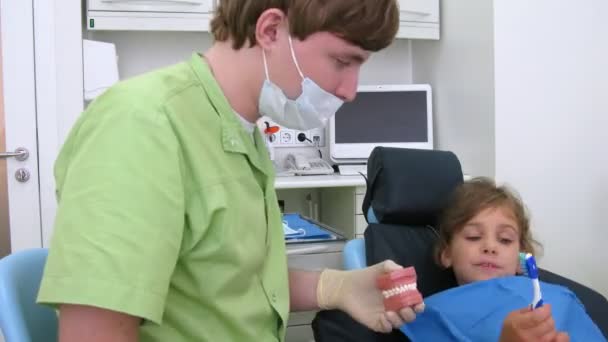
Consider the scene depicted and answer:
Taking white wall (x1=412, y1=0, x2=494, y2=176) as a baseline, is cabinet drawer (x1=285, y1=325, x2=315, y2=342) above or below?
below

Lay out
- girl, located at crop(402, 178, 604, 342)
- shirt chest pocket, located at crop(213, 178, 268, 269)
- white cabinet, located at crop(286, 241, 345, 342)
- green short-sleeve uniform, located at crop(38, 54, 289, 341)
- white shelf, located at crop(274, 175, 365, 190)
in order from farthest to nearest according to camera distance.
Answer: white shelf, located at crop(274, 175, 365, 190), white cabinet, located at crop(286, 241, 345, 342), girl, located at crop(402, 178, 604, 342), shirt chest pocket, located at crop(213, 178, 268, 269), green short-sleeve uniform, located at crop(38, 54, 289, 341)

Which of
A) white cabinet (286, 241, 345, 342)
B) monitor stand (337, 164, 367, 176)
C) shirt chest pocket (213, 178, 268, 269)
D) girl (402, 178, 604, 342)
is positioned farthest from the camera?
monitor stand (337, 164, 367, 176)

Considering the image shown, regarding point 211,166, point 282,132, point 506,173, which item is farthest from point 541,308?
point 282,132

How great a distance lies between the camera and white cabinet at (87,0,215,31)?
243cm

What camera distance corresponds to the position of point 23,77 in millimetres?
2262

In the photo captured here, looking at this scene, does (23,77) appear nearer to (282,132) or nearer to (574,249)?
(282,132)

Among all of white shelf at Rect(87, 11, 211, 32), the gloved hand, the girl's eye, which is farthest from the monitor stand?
the girl's eye

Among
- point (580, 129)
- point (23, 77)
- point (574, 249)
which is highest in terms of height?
point (23, 77)

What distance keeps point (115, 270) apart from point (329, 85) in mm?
458

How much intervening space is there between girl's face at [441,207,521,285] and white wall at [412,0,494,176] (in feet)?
2.86

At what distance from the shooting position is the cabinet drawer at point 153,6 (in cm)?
243

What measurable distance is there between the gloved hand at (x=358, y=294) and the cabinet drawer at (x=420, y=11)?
5.92 ft

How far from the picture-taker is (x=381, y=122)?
2.79 meters

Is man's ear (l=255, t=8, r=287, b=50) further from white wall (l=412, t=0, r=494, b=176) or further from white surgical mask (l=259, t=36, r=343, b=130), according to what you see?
white wall (l=412, t=0, r=494, b=176)
